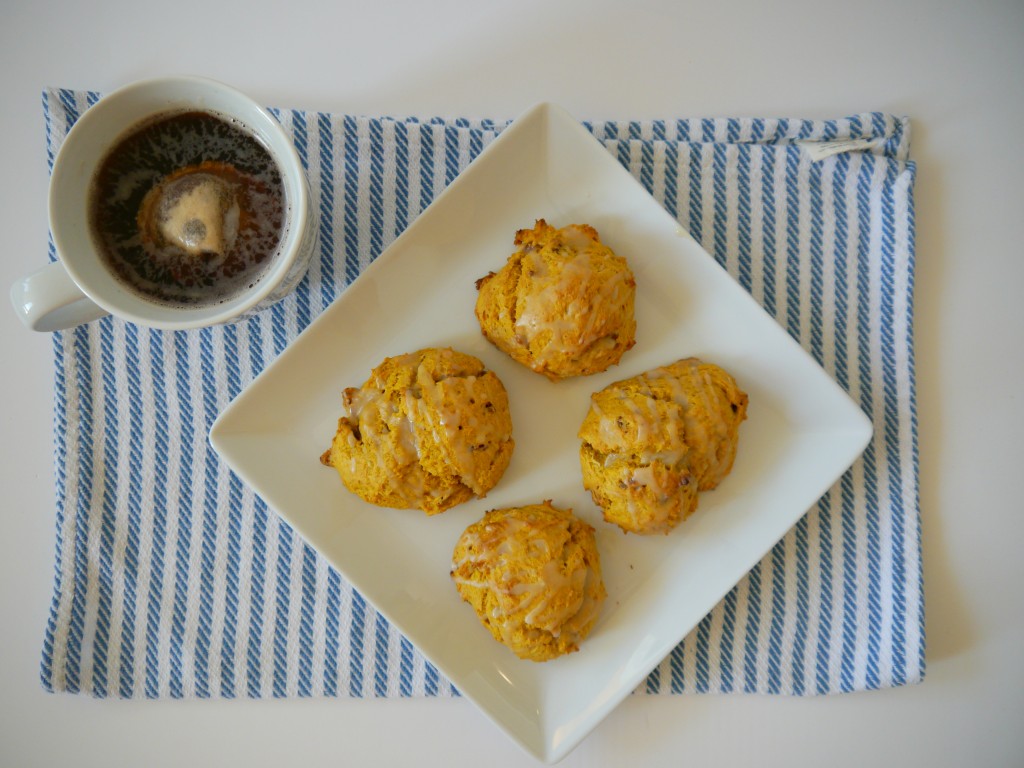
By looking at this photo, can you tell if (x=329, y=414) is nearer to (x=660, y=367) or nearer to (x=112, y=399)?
(x=112, y=399)

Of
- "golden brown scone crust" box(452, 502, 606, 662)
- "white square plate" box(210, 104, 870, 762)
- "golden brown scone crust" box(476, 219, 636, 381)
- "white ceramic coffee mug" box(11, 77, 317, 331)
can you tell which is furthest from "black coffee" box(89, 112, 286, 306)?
"golden brown scone crust" box(452, 502, 606, 662)

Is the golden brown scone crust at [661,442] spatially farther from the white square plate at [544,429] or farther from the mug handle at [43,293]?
the mug handle at [43,293]

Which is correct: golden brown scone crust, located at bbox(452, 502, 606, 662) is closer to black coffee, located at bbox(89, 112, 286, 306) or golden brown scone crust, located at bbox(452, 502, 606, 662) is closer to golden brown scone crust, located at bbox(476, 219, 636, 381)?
golden brown scone crust, located at bbox(476, 219, 636, 381)

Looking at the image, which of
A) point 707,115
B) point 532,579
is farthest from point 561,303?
point 707,115

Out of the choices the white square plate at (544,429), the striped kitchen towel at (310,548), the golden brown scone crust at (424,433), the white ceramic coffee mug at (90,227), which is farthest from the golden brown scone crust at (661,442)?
the white ceramic coffee mug at (90,227)

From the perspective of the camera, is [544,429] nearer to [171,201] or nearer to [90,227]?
[171,201]

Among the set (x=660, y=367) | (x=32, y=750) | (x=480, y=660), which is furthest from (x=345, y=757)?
(x=660, y=367)
